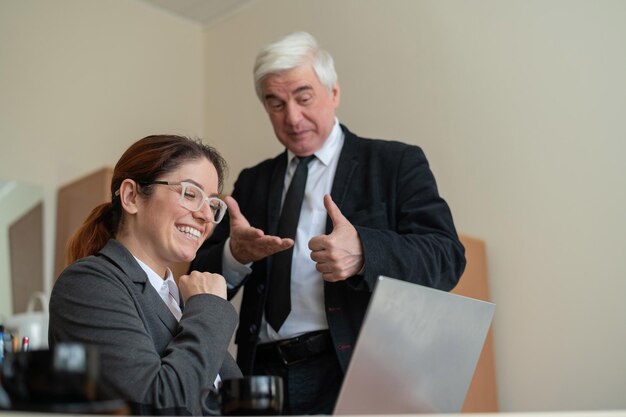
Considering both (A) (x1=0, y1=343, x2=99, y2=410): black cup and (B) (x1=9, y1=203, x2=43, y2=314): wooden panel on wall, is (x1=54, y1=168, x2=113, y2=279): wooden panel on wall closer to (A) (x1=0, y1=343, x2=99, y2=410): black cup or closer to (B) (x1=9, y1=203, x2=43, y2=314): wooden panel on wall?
(B) (x1=9, y1=203, x2=43, y2=314): wooden panel on wall

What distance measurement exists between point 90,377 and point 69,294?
55 cm

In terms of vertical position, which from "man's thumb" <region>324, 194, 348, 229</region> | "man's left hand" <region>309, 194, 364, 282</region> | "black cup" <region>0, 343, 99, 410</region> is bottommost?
"black cup" <region>0, 343, 99, 410</region>

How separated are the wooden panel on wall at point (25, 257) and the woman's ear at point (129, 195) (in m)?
1.99

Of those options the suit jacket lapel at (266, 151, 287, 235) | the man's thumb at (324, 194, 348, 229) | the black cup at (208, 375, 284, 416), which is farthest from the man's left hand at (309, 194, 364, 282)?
the black cup at (208, 375, 284, 416)

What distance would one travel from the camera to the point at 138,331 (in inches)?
50.6

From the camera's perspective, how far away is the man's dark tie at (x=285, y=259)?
202 cm

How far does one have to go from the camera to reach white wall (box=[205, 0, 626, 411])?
256cm

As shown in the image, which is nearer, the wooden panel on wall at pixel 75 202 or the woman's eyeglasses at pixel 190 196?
the woman's eyeglasses at pixel 190 196

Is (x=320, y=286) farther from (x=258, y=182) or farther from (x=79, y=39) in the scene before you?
(x=79, y=39)

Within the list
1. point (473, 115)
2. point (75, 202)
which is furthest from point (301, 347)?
point (75, 202)

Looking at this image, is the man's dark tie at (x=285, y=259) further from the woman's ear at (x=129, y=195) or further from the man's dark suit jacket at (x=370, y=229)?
the woman's ear at (x=129, y=195)

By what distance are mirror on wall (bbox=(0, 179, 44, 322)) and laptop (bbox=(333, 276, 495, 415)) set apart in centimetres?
255

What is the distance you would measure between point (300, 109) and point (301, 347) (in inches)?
27.5

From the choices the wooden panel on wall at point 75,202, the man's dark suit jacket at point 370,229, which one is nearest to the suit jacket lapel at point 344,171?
the man's dark suit jacket at point 370,229
